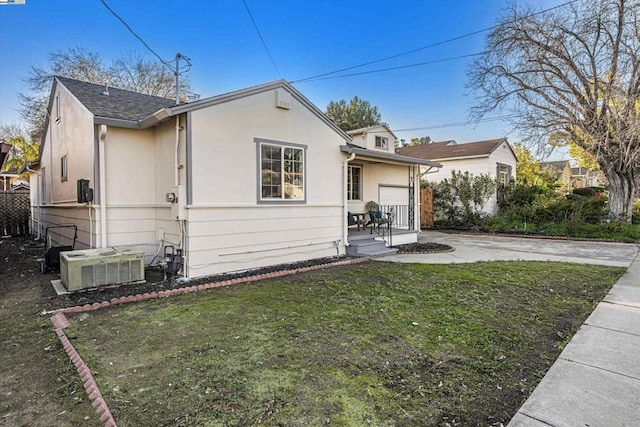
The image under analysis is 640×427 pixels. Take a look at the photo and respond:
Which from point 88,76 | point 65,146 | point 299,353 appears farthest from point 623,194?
point 88,76

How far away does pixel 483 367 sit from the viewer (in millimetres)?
3074

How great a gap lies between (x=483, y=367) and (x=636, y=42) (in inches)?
A: 588

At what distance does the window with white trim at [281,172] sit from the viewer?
739 cm

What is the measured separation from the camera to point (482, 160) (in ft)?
58.5

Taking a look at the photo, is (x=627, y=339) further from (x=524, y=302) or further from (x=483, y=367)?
(x=483, y=367)

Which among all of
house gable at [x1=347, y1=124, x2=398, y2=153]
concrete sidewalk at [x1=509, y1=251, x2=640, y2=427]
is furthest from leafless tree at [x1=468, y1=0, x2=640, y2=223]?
concrete sidewalk at [x1=509, y1=251, x2=640, y2=427]

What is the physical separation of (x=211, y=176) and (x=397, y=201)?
8361 millimetres

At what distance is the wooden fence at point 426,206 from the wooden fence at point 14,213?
18729 mm

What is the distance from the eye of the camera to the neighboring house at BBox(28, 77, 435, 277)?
6.52 m

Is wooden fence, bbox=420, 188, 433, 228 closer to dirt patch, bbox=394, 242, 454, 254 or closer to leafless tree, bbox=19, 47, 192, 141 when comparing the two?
dirt patch, bbox=394, 242, 454, 254

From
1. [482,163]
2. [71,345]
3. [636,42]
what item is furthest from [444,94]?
[71,345]

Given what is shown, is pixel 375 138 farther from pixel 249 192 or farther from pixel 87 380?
pixel 87 380

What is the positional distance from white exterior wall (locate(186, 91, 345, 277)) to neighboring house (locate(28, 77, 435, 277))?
0.02m

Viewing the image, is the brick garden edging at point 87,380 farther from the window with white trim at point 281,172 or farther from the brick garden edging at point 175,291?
the window with white trim at point 281,172
